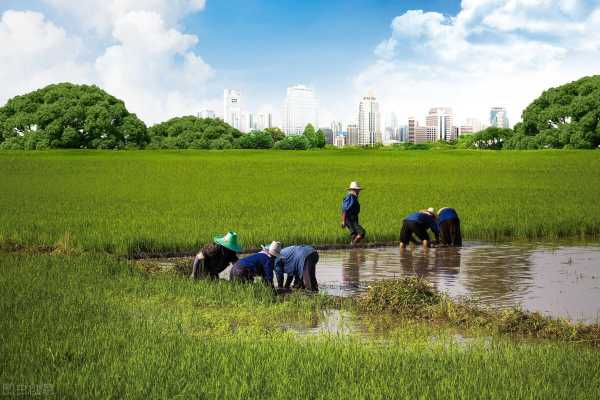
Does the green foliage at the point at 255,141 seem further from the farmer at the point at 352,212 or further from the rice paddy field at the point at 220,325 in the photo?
the farmer at the point at 352,212

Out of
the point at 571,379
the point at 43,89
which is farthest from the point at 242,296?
the point at 43,89

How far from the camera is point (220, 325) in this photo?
884 cm

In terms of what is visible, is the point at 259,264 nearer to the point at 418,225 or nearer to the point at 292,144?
the point at 418,225

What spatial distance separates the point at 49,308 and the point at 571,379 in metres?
5.68

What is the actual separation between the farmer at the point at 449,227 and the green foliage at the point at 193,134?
66.4 meters

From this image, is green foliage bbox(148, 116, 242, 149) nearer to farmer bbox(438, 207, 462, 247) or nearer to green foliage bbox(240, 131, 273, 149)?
green foliage bbox(240, 131, 273, 149)

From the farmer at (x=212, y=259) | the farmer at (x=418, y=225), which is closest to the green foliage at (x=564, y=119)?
the farmer at (x=418, y=225)

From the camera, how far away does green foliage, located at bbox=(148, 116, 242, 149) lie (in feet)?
271

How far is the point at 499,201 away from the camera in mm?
26109

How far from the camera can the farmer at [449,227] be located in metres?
16.6

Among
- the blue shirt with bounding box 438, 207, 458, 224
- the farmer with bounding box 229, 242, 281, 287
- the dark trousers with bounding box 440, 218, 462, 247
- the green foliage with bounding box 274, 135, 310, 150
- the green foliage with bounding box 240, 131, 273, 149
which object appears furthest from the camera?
the green foliage with bounding box 274, 135, 310, 150

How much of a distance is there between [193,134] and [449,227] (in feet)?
224

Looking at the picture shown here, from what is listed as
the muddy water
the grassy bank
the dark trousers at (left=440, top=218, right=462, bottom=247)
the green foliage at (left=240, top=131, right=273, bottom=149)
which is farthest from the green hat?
the green foliage at (left=240, top=131, right=273, bottom=149)

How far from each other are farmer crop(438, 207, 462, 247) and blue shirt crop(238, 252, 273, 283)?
21.9 feet
